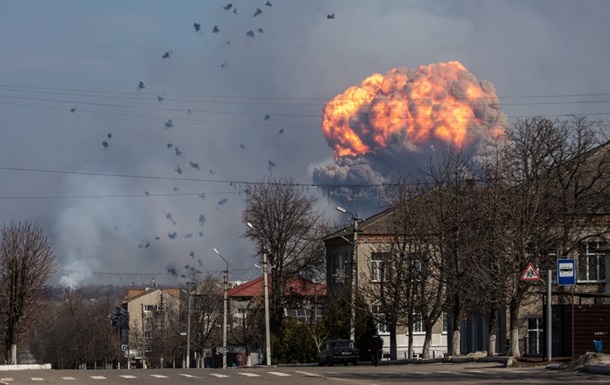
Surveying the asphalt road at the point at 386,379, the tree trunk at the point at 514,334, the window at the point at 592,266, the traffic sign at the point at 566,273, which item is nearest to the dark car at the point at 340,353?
the tree trunk at the point at 514,334

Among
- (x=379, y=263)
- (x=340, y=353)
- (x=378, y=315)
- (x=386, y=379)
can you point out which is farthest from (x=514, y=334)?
(x=379, y=263)

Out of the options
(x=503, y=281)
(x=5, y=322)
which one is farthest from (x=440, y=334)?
(x=503, y=281)

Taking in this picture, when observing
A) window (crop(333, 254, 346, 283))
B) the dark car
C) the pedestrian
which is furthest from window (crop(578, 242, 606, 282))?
window (crop(333, 254, 346, 283))

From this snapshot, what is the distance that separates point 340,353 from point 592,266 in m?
19.0

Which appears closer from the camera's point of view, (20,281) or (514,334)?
(514,334)

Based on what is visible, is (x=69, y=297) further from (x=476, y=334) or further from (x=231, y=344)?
(x=476, y=334)

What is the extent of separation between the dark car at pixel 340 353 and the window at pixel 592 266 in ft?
49.2

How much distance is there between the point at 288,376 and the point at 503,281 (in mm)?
15593

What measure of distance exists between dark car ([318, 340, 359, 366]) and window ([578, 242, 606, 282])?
590 inches

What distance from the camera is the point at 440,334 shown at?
91.3 meters

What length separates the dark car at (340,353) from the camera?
57344 millimetres

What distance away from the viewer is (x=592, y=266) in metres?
67.8

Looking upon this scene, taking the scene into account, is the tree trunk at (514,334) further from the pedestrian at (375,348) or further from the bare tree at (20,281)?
the bare tree at (20,281)

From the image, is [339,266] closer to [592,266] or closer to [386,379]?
[592,266]
